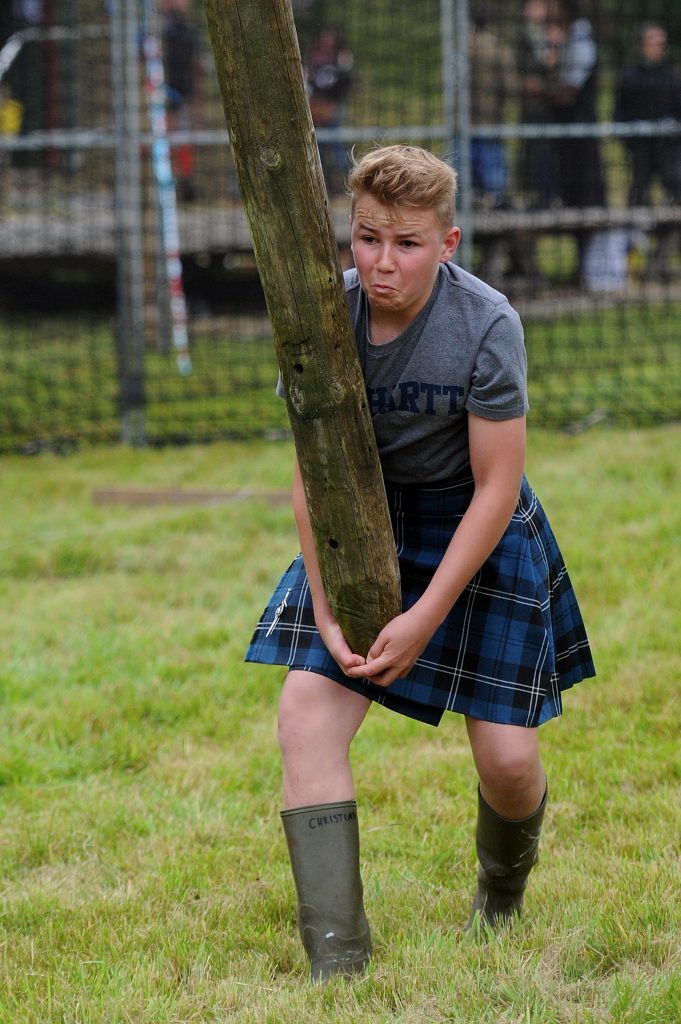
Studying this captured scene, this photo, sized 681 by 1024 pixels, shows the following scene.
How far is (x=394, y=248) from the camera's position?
2.00m

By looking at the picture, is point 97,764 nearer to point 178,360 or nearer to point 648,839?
point 648,839

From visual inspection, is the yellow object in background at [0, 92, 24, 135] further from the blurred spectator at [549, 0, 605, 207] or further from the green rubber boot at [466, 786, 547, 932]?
the green rubber boot at [466, 786, 547, 932]

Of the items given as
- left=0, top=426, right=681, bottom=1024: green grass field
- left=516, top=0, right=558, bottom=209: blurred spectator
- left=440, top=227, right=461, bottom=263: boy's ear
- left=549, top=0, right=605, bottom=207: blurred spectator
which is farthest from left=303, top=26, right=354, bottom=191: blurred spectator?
left=440, top=227, right=461, bottom=263: boy's ear

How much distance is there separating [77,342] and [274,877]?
27.5 feet

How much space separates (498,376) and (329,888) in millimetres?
890

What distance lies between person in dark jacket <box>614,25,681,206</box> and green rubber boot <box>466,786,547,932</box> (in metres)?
7.97

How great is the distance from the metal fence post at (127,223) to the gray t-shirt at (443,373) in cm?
497

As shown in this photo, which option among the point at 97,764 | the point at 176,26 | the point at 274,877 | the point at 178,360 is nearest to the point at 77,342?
the point at 178,360

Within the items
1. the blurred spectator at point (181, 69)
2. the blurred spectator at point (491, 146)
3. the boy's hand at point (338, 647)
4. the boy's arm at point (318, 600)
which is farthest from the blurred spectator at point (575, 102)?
the boy's hand at point (338, 647)

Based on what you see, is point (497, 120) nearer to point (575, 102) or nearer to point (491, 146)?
point (491, 146)

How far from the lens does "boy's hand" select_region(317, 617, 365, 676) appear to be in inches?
83.0

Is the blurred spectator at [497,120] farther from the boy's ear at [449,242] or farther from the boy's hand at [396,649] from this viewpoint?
the boy's hand at [396,649]

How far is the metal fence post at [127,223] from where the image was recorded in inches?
270

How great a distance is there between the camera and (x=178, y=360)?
30.8ft
